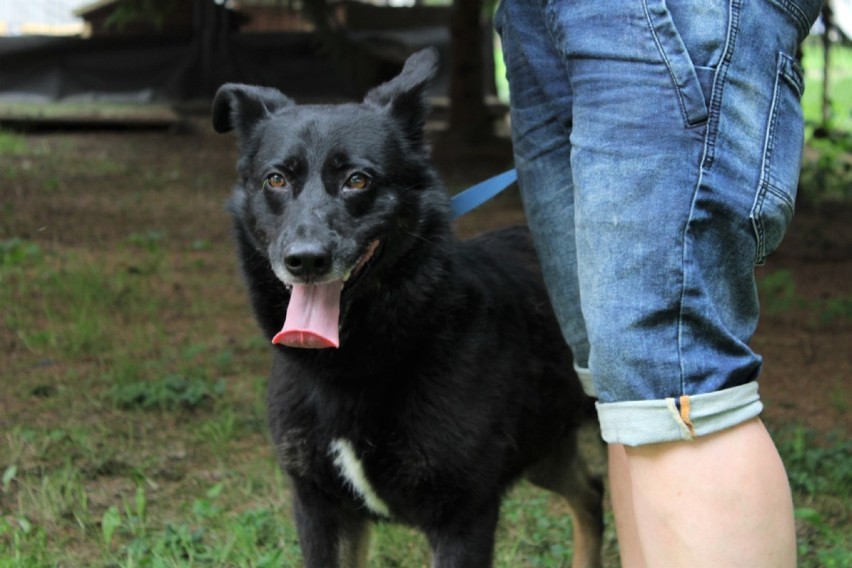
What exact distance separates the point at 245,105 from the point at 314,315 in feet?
2.18

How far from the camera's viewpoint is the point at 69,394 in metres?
4.34

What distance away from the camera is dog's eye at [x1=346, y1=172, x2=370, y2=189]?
248 cm

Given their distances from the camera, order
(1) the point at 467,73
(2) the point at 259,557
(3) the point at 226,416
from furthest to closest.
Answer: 1. (1) the point at 467,73
2. (3) the point at 226,416
3. (2) the point at 259,557

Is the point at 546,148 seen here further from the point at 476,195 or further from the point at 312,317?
the point at 312,317

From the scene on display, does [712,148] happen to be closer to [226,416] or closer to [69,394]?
[226,416]

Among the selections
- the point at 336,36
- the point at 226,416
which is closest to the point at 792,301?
the point at 226,416

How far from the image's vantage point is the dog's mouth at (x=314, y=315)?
227 cm

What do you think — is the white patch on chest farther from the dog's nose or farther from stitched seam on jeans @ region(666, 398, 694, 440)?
stitched seam on jeans @ region(666, 398, 694, 440)

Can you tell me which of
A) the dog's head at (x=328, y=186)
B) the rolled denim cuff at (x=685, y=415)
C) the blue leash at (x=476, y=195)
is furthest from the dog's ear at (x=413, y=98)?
the rolled denim cuff at (x=685, y=415)

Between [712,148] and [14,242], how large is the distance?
5768 mm

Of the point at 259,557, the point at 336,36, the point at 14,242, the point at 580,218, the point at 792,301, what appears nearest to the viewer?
the point at 580,218

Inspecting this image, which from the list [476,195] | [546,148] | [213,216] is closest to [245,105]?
[476,195]

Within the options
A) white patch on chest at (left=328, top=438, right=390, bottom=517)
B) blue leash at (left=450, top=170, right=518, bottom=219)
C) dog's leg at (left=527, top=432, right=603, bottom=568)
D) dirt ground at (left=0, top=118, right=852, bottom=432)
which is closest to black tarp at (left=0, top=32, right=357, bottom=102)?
dirt ground at (left=0, top=118, right=852, bottom=432)

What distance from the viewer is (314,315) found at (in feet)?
7.68
